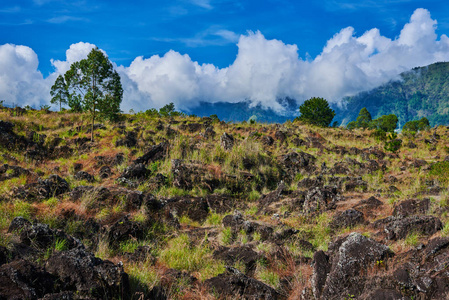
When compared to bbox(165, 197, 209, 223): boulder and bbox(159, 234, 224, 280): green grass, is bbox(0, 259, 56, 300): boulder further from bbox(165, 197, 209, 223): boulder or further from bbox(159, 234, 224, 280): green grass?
bbox(165, 197, 209, 223): boulder

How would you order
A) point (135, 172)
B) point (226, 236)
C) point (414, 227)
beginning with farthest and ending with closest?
point (135, 172) < point (226, 236) < point (414, 227)

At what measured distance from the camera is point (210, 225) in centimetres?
773

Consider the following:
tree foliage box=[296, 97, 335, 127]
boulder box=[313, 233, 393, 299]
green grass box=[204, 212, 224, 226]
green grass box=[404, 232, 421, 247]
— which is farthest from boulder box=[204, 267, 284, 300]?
tree foliage box=[296, 97, 335, 127]

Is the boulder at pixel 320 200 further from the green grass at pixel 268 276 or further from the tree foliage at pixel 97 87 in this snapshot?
the tree foliage at pixel 97 87

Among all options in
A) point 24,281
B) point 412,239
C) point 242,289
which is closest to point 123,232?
point 24,281

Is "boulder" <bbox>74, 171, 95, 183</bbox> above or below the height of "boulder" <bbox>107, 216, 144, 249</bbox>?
above

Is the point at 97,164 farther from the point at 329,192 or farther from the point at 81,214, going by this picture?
the point at 329,192

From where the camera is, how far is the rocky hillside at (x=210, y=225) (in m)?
3.48

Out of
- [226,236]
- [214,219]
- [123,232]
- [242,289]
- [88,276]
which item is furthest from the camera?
[214,219]

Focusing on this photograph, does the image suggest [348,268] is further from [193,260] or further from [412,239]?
[193,260]

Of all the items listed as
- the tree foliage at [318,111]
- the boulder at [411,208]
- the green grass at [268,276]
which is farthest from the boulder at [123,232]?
the tree foliage at [318,111]

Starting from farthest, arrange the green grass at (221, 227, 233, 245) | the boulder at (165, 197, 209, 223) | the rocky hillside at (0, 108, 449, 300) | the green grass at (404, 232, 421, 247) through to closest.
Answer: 1. the boulder at (165, 197, 209, 223)
2. the green grass at (221, 227, 233, 245)
3. the green grass at (404, 232, 421, 247)
4. the rocky hillside at (0, 108, 449, 300)

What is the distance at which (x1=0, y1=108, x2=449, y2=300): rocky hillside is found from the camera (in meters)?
3.48

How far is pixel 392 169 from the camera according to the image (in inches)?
556
